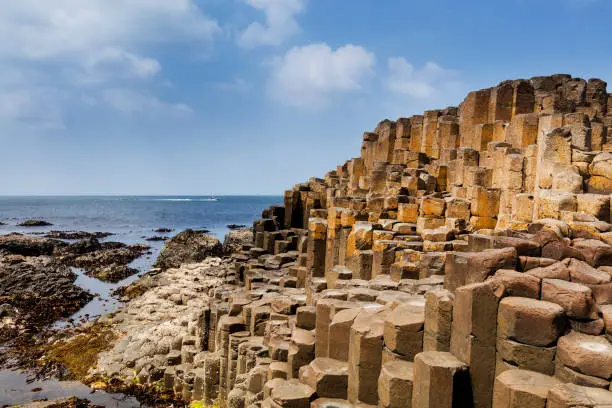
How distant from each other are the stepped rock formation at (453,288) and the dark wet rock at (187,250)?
48.3 feet

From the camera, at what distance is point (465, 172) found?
42.7 feet

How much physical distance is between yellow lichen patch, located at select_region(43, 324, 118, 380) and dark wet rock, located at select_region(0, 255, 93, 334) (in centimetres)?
318

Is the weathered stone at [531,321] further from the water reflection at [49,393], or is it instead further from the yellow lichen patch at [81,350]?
the yellow lichen patch at [81,350]

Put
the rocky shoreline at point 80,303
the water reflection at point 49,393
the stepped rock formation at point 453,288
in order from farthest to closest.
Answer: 1. the rocky shoreline at point 80,303
2. the water reflection at point 49,393
3. the stepped rock formation at point 453,288

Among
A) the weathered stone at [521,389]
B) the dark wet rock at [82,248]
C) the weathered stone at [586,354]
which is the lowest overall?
the dark wet rock at [82,248]

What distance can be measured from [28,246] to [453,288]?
4061 centimetres

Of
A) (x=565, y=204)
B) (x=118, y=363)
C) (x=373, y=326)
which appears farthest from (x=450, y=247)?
(x=118, y=363)

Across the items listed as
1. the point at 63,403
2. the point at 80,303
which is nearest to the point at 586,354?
the point at 63,403

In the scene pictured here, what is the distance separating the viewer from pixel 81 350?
15.9m

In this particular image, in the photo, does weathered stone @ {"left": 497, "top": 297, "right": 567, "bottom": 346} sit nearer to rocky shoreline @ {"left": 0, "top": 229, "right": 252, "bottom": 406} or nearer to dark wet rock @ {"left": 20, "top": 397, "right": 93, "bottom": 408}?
rocky shoreline @ {"left": 0, "top": 229, "right": 252, "bottom": 406}

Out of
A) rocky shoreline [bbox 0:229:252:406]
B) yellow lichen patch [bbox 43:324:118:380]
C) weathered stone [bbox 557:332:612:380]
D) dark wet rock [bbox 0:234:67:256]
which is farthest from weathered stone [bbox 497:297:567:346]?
dark wet rock [bbox 0:234:67:256]

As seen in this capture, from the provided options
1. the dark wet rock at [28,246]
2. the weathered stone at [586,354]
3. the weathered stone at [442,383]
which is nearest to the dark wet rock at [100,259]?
the dark wet rock at [28,246]

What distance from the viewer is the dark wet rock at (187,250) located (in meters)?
32.4

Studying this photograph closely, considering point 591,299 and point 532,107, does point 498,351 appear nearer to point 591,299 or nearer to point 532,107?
point 591,299
